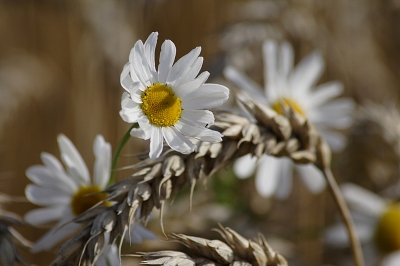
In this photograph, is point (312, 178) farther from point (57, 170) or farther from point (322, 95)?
point (57, 170)

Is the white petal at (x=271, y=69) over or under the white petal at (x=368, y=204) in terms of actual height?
over

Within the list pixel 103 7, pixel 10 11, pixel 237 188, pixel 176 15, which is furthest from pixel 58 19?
pixel 237 188

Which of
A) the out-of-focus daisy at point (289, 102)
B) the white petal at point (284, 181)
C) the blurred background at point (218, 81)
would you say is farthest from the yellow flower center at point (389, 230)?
the white petal at point (284, 181)

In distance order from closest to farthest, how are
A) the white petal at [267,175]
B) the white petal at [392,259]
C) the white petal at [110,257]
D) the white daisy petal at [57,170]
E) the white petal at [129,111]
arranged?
the white petal at [129,111] < the white petal at [110,257] < the white daisy petal at [57,170] < the white petal at [267,175] < the white petal at [392,259]

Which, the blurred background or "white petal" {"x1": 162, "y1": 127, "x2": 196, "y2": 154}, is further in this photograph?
the blurred background

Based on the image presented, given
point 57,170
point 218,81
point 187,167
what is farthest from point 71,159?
point 218,81

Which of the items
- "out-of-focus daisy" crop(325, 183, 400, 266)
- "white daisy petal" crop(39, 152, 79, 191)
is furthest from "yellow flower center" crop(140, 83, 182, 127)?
"out-of-focus daisy" crop(325, 183, 400, 266)

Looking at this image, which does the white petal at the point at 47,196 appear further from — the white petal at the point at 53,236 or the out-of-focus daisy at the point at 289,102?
the out-of-focus daisy at the point at 289,102

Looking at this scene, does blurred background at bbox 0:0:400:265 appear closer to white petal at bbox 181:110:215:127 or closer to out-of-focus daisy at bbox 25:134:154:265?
out-of-focus daisy at bbox 25:134:154:265
